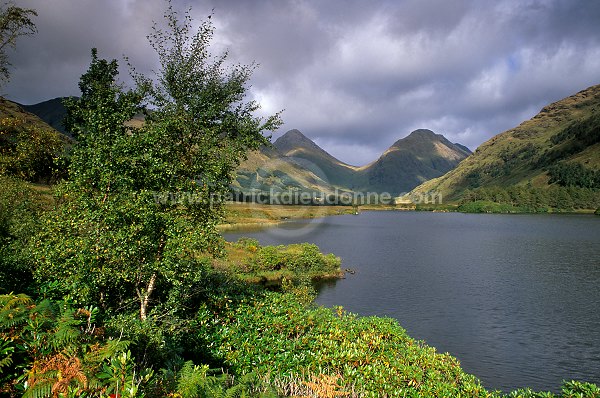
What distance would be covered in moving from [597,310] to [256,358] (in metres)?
52.7

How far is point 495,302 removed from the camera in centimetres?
5444

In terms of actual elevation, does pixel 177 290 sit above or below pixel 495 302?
above

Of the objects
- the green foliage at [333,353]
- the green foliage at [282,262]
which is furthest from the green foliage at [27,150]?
the green foliage at [282,262]

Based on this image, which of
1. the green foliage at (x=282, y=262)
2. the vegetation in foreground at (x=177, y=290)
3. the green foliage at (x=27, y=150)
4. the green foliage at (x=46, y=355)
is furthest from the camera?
the green foliage at (x=282, y=262)

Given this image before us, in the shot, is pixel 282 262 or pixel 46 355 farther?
pixel 282 262

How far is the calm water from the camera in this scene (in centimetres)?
3569

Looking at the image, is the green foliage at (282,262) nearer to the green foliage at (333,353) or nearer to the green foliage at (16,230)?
the green foliage at (16,230)

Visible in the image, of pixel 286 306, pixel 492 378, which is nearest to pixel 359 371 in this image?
pixel 286 306

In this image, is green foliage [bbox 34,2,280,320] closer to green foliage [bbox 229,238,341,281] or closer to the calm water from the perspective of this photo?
the calm water

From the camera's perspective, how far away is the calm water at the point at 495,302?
117 feet

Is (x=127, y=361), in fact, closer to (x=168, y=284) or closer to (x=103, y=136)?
(x=103, y=136)

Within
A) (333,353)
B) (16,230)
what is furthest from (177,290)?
(16,230)

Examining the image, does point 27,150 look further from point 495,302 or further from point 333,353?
point 495,302

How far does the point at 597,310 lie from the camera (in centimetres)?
4994
